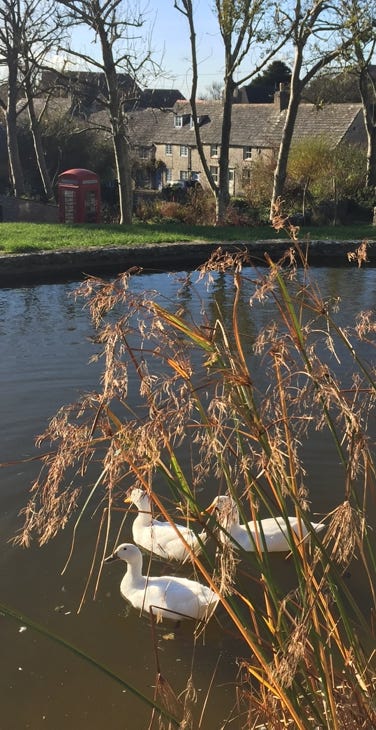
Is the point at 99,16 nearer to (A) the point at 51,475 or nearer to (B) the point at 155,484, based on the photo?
(B) the point at 155,484

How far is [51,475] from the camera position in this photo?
69.7 inches

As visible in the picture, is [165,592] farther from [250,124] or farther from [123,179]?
[250,124]

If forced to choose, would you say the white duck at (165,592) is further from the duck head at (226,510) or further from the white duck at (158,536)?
the duck head at (226,510)

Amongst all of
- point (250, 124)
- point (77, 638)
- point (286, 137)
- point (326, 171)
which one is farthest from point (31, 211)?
point (250, 124)

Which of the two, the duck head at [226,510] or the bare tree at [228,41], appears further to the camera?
the bare tree at [228,41]

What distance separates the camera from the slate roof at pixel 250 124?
112ft

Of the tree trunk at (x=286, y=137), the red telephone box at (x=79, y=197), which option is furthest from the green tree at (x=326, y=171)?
the red telephone box at (x=79, y=197)

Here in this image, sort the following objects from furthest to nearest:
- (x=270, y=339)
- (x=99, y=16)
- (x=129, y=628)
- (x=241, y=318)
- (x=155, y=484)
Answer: (x=99, y=16) → (x=241, y=318) → (x=155, y=484) → (x=129, y=628) → (x=270, y=339)

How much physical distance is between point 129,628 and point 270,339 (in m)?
2.65

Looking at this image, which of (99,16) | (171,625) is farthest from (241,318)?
(99,16)

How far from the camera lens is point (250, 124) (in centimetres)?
3888

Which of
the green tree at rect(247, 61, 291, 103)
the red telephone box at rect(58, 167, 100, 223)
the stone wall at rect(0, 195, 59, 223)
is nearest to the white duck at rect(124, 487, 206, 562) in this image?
the red telephone box at rect(58, 167, 100, 223)

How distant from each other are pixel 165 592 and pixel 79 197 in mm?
14334

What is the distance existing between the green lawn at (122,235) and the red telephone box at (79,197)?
128cm
